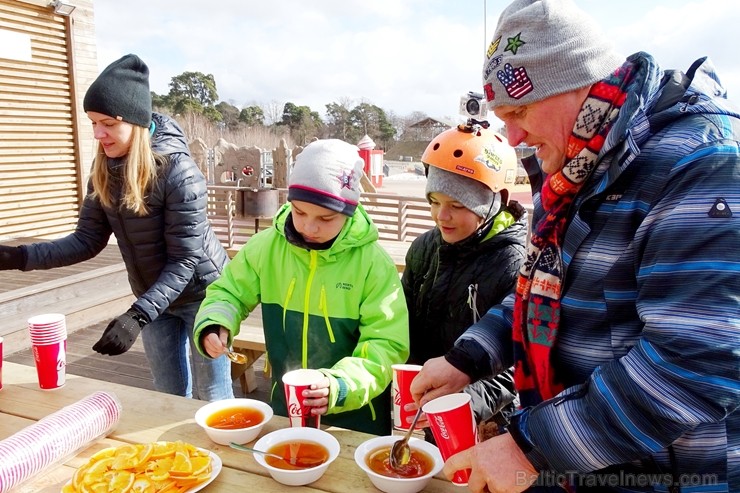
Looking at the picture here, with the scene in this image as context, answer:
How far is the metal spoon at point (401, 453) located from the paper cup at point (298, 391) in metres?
Answer: 0.26

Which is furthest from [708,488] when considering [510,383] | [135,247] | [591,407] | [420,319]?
[135,247]

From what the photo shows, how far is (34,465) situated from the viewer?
139 centimetres

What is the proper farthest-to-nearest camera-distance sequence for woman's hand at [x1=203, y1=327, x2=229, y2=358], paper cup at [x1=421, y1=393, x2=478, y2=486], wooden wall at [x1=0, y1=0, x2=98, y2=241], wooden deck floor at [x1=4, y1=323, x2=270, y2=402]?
wooden wall at [x1=0, y1=0, x2=98, y2=241] < wooden deck floor at [x1=4, y1=323, x2=270, y2=402] < woman's hand at [x1=203, y1=327, x2=229, y2=358] < paper cup at [x1=421, y1=393, x2=478, y2=486]

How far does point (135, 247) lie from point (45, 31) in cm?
746

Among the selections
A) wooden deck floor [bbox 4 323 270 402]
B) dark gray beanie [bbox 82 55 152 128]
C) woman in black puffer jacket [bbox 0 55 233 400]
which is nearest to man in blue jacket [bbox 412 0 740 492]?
woman in black puffer jacket [bbox 0 55 233 400]

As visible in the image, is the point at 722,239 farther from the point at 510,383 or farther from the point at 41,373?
the point at 41,373

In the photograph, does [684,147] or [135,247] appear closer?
[684,147]

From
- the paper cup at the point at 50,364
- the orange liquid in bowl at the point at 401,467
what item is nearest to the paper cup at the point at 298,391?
the orange liquid in bowl at the point at 401,467

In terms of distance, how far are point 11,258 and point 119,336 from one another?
0.97m

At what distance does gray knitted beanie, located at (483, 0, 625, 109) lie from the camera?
109 centimetres

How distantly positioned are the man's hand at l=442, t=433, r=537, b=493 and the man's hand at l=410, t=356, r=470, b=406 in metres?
0.34

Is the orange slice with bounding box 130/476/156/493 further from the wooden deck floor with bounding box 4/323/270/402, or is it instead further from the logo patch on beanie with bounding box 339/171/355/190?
the wooden deck floor with bounding box 4/323/270/402

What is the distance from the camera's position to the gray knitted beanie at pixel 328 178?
190 centimetres

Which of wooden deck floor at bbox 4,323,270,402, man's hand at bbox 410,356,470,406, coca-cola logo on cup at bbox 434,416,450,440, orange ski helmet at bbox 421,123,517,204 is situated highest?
orange ski helmet at bbox 421,123,517,204
